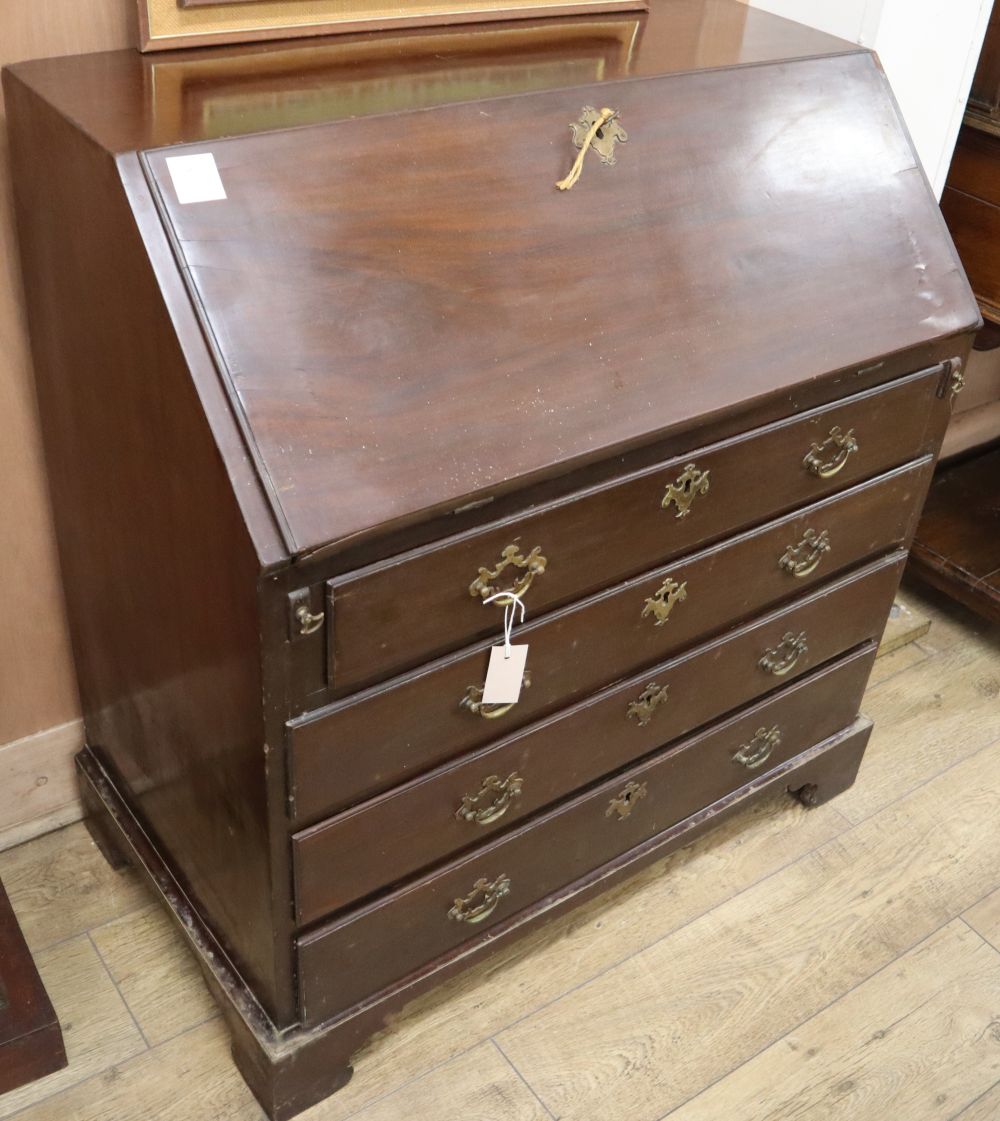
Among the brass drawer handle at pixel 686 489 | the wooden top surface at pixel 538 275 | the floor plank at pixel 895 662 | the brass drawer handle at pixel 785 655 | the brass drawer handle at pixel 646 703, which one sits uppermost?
the wooden top surface at pixel 538 275

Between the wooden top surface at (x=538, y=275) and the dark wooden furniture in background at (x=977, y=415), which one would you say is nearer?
the wooden top surface at (x=538, y=275)

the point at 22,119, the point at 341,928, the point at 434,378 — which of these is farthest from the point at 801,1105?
the point at 22,119

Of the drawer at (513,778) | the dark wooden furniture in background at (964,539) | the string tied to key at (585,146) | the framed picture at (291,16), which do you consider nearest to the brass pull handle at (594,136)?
the string tied to key at (585,146)

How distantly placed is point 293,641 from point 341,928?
43 centimetres

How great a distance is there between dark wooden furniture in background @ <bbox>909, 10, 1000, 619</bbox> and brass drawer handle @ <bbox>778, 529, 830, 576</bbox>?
0.69m

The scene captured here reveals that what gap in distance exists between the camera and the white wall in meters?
1.72

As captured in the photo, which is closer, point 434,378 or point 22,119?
point 434,378

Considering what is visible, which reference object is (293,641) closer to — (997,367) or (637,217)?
(637,217)

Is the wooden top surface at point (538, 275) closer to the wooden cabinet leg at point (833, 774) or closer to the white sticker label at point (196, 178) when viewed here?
the white sticker label at point (196, 178)

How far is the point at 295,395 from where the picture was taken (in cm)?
106

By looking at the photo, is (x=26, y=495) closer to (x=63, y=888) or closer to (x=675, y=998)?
(x=63, y=888)

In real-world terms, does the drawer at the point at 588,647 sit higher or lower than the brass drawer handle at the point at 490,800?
higher

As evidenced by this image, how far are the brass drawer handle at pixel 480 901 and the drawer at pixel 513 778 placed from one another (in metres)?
0.08

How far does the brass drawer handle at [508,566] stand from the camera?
118cm
